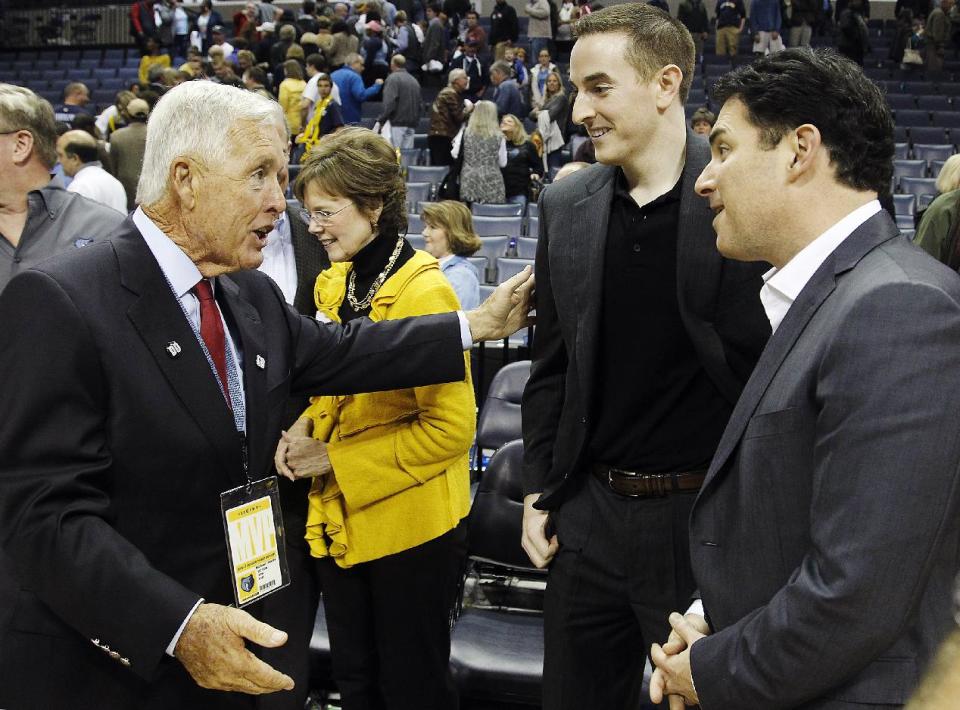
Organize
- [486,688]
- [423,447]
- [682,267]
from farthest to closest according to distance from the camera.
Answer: [486,688], [423,447], [682,267]

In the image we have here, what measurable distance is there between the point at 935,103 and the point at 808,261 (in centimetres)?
1234

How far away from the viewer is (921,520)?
4.02 ft

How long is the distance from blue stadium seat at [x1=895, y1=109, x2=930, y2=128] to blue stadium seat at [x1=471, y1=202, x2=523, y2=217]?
5.38 m

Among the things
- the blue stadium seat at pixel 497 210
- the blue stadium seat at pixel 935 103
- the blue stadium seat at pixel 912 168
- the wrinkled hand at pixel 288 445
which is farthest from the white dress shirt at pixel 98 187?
the blue stadium seat at pixel 935 103

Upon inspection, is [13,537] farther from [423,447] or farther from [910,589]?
[910,589]

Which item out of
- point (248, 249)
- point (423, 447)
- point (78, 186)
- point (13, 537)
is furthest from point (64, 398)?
point (78, 186)

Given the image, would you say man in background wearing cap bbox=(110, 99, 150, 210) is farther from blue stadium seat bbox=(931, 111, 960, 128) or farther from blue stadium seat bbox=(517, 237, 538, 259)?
blue stadium seat bbox=(931, 111, 960, 128)

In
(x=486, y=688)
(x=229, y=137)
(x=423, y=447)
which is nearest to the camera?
(x=229, y=137)

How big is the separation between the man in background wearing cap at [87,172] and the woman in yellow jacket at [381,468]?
3.86 m

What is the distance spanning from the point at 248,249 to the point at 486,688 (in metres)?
1.53

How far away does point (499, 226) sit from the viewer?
28.3 ft

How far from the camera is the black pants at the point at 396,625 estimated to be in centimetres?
248

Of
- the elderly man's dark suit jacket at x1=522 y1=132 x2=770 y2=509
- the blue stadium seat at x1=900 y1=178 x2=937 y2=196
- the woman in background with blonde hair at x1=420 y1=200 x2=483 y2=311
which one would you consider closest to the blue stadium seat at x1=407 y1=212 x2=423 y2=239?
the woman in background with blonde hair at x1=420 y1=200 x2=483 y2=311

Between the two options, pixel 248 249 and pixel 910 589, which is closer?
pixel 910 589
